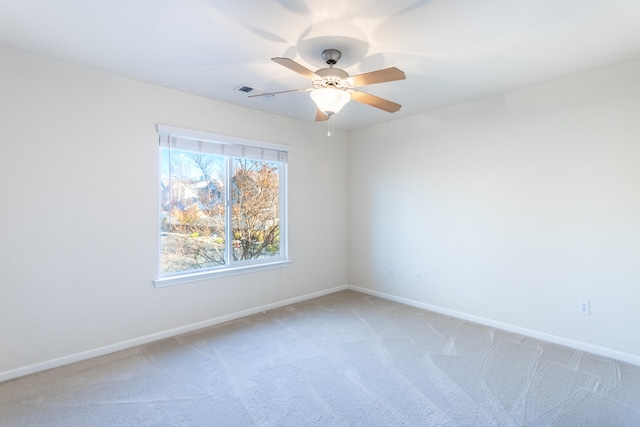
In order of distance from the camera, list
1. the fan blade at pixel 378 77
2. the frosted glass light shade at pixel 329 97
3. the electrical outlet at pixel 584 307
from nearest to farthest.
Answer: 1. the fan blade at pixel 378 77
2. the frosted glass light shade at pixel 329 97
3. the electrical outlet at pixel 584 307

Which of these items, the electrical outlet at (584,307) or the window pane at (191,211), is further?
the window pane at (191,211)

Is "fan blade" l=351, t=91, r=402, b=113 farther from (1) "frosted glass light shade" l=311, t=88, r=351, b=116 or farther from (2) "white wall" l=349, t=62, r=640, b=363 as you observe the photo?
(2) "white wall" l=349, t=62, r=640, b=363

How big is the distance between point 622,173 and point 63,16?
170 inches

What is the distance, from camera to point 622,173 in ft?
8.89

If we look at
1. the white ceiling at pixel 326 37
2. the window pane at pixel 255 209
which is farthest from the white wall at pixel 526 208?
the window pane at pixel 255 209

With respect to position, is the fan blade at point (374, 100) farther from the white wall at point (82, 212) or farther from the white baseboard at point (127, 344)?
the white baseboard at point (127, 344)

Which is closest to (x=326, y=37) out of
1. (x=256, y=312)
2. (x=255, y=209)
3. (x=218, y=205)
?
(x=218, y=205)

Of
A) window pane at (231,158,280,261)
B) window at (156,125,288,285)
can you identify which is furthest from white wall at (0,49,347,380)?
window pane at (231,158,280,261)

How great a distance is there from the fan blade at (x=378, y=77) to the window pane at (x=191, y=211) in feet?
6.80

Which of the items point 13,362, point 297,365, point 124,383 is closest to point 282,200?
point 297,365

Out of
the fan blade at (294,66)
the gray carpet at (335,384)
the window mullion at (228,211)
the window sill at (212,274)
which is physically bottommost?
the gray carpet at (335,384)

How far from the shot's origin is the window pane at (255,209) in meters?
3.84

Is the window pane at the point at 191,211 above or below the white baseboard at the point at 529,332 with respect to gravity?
above

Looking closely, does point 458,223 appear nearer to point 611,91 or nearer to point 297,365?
point 611,91
